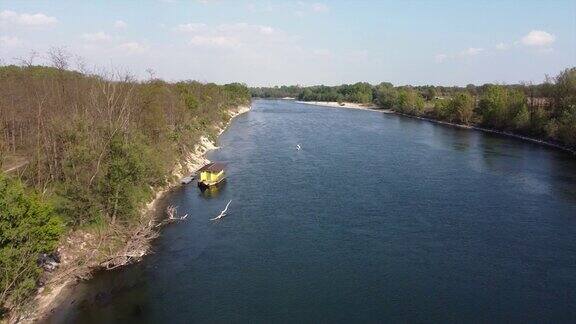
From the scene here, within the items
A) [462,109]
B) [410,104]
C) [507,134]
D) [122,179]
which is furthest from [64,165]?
[410,104]

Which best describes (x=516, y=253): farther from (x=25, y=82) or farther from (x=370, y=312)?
(x=25, y=82)

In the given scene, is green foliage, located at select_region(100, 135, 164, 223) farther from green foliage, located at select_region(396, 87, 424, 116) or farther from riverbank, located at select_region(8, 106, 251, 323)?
green foliage, located at select_region(396, 87, 424, 116)

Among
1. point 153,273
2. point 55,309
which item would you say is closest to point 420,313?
point 153,273

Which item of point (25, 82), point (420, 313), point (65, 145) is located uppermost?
point (25, 82)

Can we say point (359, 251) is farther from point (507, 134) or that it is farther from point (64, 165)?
point (507, 134)

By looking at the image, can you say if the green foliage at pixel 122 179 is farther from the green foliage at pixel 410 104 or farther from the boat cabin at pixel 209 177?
the green foliage at pixel 410 104

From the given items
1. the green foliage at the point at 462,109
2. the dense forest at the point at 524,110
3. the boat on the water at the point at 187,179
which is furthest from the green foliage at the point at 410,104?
the boat on the water at the point at 187,179
